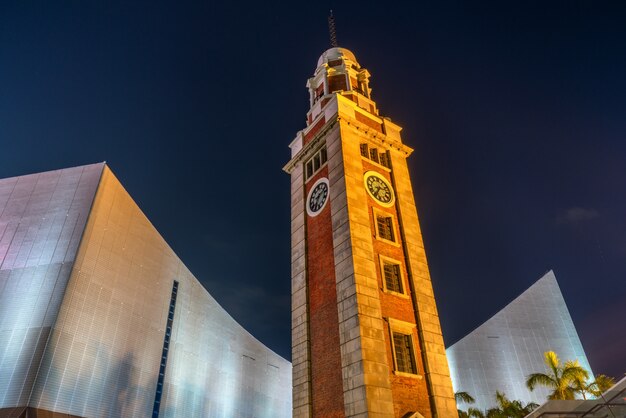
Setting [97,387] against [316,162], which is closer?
[316,162]

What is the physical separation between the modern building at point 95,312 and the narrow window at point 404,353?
2041 centimetres

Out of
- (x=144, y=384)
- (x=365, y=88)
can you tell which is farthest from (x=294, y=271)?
(x=144, y=384)

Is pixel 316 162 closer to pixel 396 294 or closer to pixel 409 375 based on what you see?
pixel 396 294

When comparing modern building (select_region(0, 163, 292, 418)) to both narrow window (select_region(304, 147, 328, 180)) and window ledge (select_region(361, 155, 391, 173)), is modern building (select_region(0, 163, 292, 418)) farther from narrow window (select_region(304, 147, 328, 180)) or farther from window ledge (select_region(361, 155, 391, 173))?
window ledge (select_region(361, 155, 391, 173))

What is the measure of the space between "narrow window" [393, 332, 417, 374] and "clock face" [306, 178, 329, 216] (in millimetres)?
6963

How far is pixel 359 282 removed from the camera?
667 inches

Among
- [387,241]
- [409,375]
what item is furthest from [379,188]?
[409,375]

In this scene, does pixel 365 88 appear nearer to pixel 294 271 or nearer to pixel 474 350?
pixel 294 271

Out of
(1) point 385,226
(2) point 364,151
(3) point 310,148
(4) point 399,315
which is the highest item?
(3) point 310,148

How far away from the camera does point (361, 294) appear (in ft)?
54.8

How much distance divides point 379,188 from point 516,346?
33834 mm

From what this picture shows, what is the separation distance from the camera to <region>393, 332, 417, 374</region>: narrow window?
16547mm

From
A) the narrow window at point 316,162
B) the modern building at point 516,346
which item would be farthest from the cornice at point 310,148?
the modern building at point 516,346

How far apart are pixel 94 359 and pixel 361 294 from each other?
70.5 feet
